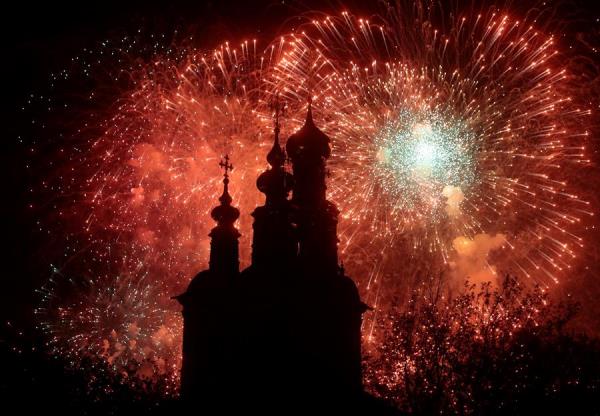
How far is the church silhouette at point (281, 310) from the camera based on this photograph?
24.9 metres

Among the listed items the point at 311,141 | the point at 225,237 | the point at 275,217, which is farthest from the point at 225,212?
the point at 311,141

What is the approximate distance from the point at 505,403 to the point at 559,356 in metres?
3.55

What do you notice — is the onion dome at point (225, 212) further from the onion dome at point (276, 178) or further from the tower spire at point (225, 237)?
the onion dome at point (276, 178)

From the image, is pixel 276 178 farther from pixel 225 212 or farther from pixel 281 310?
pixel 281 310

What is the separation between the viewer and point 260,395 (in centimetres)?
2469

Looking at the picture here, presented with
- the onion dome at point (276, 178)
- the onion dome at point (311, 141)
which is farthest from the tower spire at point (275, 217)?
the onion dome at point (311, 141)

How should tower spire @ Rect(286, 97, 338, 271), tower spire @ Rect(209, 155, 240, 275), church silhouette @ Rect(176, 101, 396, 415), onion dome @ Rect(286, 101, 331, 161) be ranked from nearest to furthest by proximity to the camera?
church silhouette @ Rect(176, 101, 396, 415), tower spire @ Rect(286, 97, 338, 271), onion dome @ Rect(286, 101, 331, 161), tower spire @ Rect(209, 155, 240, 275)

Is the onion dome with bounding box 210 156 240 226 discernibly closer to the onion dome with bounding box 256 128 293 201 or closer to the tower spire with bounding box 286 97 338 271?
the onion dome with bounding box 256 128 293 201

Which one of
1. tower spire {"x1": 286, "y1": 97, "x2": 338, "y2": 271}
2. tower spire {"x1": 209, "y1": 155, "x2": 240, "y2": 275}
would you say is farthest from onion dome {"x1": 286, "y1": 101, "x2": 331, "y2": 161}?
tower spire {"x1": 209, "y1": 155, "x2": 240, "y2": 275}

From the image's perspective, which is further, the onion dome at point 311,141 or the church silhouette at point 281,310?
the onion dome at point 311,141

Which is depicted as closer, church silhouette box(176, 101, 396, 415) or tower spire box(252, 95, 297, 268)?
church silhouette box(176, 101, 396, 415)

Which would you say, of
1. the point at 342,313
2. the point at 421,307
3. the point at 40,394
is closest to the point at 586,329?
the point at 421,307

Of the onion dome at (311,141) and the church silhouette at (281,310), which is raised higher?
the onion dome at (311,141)

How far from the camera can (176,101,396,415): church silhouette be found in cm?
2491
